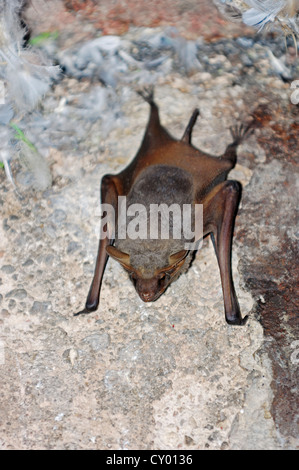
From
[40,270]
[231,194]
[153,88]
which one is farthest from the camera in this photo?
[153,88]

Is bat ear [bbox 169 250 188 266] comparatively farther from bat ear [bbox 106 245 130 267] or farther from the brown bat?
bat ear [bbox 106 245 130 267]

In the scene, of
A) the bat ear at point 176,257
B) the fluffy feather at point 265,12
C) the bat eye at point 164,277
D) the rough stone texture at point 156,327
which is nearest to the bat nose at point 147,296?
the bat eye at point 164,277

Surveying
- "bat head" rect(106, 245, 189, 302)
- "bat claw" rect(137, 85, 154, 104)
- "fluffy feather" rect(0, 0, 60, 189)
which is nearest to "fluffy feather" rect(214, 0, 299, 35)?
"bat claw" rect(137, 85, 154, 104)

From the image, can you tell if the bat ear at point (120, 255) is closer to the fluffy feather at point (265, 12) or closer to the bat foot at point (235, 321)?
the bat foot at point (235, 321)

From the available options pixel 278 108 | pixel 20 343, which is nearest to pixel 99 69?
pixel 278 108

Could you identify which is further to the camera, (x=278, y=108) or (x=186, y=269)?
(x=278, y=108)

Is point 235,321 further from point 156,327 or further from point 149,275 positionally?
point 149,275

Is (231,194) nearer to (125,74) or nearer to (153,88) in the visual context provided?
(153,88)

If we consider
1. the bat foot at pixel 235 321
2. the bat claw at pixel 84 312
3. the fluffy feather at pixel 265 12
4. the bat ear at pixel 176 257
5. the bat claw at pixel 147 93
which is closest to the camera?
the bat ear at pixel 176 257
